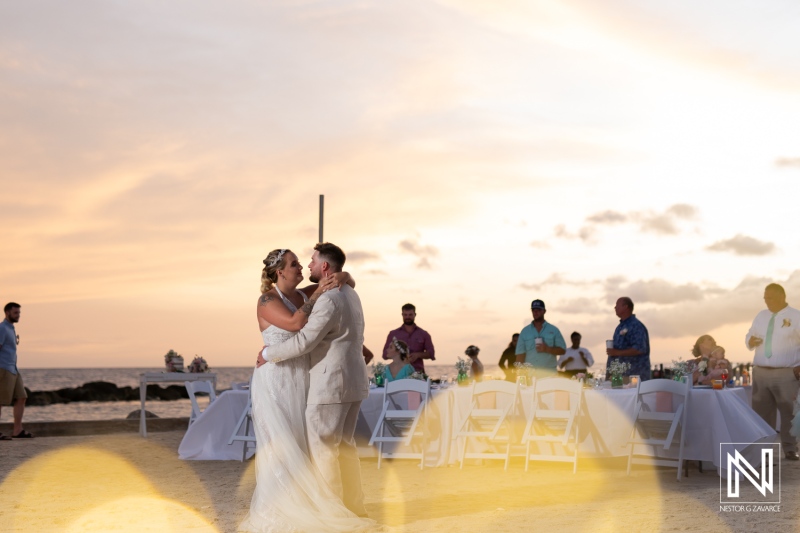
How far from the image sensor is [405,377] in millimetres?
10609

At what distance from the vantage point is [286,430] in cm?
618

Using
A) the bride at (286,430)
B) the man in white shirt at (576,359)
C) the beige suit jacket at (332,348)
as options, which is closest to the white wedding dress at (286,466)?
the bride at (286,430)

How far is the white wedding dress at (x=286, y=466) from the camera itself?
6.08 m

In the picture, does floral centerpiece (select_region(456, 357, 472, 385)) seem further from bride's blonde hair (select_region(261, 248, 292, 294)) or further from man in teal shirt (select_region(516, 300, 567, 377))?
bride's blonde hair (select_region(261, 248, 292, 294))

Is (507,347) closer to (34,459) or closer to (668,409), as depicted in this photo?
(668,409)

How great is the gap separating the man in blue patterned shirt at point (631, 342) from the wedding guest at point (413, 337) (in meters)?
2.30

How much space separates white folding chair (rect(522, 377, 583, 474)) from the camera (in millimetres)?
9180

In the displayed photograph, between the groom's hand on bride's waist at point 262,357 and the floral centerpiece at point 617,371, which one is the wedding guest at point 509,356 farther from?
the groom's hand on bride's waist at point 262,357

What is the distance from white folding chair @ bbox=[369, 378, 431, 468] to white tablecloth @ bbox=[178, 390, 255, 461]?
155cm

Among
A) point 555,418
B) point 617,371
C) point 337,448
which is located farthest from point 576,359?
point 337,448

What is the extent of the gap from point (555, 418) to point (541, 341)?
65.8 inches

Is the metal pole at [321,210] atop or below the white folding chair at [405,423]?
atop

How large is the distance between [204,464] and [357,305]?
16.3ft

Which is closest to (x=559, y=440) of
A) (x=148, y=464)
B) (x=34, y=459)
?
(x=148, y=464)
